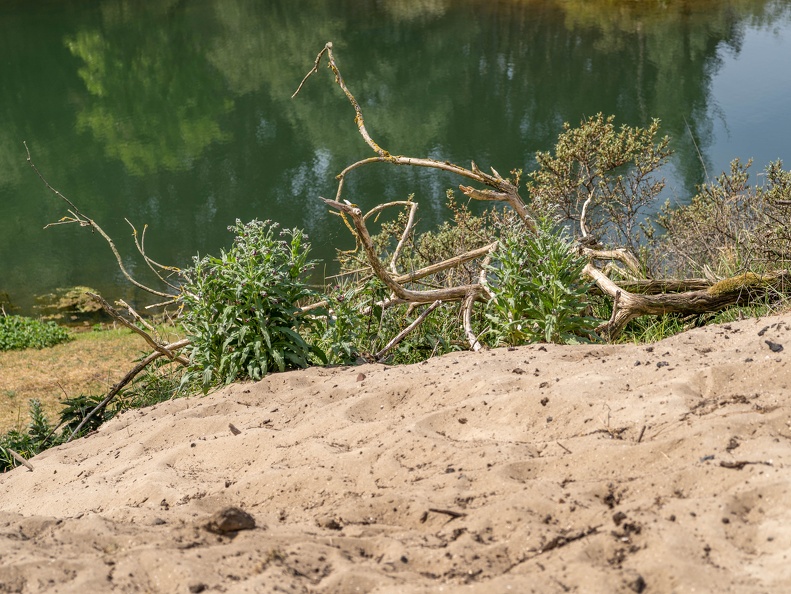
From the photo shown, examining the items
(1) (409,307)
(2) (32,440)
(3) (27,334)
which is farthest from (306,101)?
(2) (32,440)

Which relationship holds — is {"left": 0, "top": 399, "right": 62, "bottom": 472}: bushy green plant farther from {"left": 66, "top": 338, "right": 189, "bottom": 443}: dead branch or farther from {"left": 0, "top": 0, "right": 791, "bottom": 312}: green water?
{"left": 0, "top": 0, "right": 791, "bottom": 312}: green water

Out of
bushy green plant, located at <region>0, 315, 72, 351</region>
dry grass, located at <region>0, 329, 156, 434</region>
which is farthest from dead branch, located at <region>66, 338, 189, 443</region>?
bushy green plant, located at <region>0, 315, 72, 351</region>

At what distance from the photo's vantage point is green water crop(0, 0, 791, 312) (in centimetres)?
1748

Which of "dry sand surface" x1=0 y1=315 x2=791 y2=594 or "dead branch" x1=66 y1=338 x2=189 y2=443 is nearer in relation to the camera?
"dry sand surface" x1=0 y1=315 x2=791 y2=594

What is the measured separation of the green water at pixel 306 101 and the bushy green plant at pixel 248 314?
8137mm

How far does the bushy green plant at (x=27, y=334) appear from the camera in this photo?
10305 millimetres

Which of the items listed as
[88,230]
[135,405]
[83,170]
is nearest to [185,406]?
[135,405]

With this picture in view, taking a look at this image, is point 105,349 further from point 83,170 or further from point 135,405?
point 83,170

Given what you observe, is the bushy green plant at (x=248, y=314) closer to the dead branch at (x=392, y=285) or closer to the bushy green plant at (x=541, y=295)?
the dead branch at (x=392, y=285)

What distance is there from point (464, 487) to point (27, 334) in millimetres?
8684

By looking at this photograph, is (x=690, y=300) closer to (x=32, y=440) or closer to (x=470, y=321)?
(x=470, y=321)

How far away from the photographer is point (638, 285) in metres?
5.76

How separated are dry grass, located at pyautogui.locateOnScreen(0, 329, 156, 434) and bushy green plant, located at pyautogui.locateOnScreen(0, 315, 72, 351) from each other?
0.14 m

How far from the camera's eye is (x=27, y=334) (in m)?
10.5
